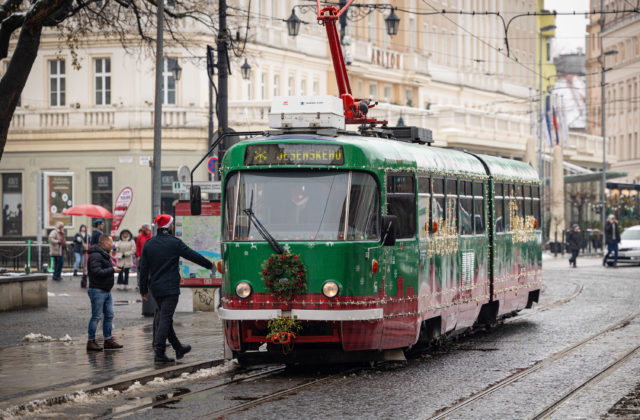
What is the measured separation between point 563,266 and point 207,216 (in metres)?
27.8

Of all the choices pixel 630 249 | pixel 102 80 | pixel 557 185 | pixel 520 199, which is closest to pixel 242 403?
pixel 520 199

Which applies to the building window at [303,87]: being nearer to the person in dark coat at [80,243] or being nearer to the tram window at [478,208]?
the person in dark coat at [80,243]

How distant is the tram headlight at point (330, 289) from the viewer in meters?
14.6

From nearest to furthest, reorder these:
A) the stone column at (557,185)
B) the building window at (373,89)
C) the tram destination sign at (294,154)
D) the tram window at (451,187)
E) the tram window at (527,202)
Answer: the tram destination sign at (294,154), the tram window at (451,187), the tram window at (527,202), the stone column at (557,185), the building window at (373,89)

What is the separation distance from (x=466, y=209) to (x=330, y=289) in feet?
15.8

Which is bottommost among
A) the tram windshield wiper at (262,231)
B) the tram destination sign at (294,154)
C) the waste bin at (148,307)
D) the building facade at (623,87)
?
the waste bin at (148,307)

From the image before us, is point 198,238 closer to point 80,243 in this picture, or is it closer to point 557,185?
point 80,243

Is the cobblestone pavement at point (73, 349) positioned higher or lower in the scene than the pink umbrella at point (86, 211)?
lower

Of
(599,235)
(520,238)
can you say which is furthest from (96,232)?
(599,235)

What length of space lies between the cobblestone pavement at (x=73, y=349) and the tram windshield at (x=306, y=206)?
2136 millimetres

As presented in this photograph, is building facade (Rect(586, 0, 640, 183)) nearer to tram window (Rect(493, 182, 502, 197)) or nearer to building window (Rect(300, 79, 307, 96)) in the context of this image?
building window (Rect(300, 79, 307, 96))

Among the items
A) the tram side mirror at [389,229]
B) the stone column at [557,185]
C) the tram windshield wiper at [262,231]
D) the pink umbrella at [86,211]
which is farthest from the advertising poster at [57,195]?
the tram side mirror at [389,229]

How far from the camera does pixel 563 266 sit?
48.6 meters

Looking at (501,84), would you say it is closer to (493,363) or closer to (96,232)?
(96,232)
